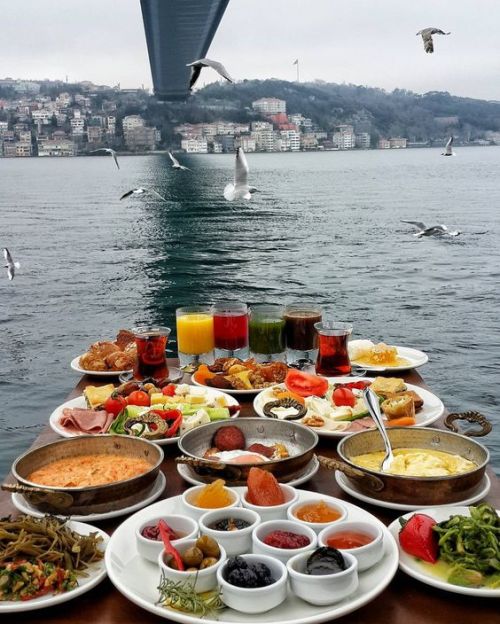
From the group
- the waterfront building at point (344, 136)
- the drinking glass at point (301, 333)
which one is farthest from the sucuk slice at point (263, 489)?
the waterfront building at point (344, 136)

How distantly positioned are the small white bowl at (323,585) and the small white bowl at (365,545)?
0.25 ft

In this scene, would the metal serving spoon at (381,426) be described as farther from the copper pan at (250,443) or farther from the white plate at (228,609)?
the white plate at (228,609)

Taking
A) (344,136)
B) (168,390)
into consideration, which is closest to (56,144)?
(344,136)

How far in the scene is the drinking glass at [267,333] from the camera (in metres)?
4.70

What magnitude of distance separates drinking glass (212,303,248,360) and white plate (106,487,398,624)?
2238 millimetres

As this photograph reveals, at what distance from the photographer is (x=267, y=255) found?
3262cm

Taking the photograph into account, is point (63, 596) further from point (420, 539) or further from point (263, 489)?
point (420, 539)

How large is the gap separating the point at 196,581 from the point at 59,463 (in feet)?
3.41

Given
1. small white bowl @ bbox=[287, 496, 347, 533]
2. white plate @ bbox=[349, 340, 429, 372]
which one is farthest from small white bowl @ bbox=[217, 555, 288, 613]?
white plate @ bbox=[349, 340, 429, 372]

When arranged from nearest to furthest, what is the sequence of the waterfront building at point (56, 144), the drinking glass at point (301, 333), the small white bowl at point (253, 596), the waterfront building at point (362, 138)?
the small white bowl at point (253, 596) < the drinking glass at point (301, 333) < the waterfront building at point (56, 144) < the waterfront building at point (362, 138)

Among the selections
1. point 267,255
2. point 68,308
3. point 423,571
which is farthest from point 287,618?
point 267,255

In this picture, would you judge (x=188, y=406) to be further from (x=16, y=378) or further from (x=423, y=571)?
(x=16, y=378)

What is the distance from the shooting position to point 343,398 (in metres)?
3.67

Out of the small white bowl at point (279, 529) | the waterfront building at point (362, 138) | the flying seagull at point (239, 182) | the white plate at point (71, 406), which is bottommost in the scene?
the waterfront building at point (362, 138)
